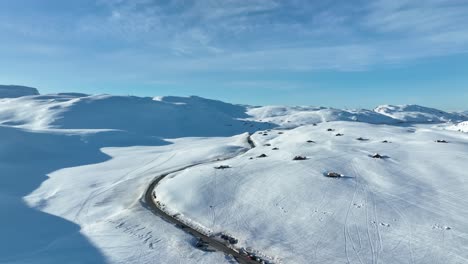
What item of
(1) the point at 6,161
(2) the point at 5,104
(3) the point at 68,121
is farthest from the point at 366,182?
(2) the point at 5,104

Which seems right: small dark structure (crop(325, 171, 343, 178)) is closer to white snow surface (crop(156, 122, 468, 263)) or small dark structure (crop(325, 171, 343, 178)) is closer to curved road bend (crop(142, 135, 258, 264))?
white snow surface (crop(156, 122, 468, 263))

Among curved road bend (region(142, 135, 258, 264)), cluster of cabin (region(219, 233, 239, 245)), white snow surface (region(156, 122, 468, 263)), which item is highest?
white snow surface (region(156, 122, 468, 263))

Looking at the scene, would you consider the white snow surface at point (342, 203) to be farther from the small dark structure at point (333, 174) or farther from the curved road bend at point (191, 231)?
the curved road bend at point (191, 231)

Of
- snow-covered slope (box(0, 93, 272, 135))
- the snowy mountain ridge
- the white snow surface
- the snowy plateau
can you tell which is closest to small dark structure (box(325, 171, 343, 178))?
the snowy plateau

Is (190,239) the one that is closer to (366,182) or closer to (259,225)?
(259,225)

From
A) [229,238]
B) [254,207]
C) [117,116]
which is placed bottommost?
[229,238]

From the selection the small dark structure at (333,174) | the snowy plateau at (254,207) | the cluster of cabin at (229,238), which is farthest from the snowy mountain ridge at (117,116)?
the cluster of cabin at (229,238)

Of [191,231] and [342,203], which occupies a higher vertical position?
[342,203]

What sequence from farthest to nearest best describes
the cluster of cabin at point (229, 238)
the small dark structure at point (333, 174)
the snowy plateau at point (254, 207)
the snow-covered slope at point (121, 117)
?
the snow-covered slope at point (121, 117) → the small dark structure at point (333, 174) → the cluster of cabin at point (229, 238) → the snowy plateau at point (254, 207)

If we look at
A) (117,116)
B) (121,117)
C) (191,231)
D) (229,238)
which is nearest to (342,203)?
(229,238)

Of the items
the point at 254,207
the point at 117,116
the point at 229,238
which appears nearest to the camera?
the point at 229,238

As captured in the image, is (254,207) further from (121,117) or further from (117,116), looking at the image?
(117,116)

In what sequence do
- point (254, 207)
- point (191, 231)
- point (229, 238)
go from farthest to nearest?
point (254, 207) → point (191, 231) → point (229, 238)

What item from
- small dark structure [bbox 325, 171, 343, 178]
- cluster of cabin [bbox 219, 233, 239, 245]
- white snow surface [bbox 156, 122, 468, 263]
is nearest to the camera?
white snow surface [bbox 156, 122, 468, 263]
